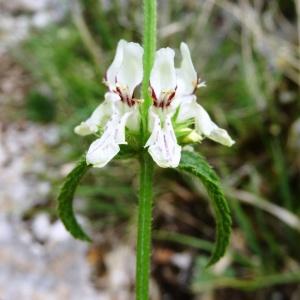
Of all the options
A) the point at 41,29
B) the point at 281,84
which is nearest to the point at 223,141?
the point at 281,84

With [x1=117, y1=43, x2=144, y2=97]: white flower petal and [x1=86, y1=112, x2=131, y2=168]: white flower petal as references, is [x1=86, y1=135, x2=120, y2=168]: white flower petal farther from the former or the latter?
[x1=117, y1=43, x2=144, y2=97]: white flower petal

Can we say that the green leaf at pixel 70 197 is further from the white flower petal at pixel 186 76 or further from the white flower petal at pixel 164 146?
the white flower petal at pixel 186 76

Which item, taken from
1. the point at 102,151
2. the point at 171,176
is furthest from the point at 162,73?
the point at 171,176

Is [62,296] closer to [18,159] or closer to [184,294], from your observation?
[184,294]

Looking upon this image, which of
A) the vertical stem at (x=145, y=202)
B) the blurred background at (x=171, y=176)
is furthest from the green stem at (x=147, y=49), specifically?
the blurred background at (x=171, y=176)

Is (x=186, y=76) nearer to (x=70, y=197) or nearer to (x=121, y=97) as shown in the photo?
(x=121, y=97)

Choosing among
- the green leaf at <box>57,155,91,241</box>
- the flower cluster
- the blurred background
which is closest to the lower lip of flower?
the flower cluster
